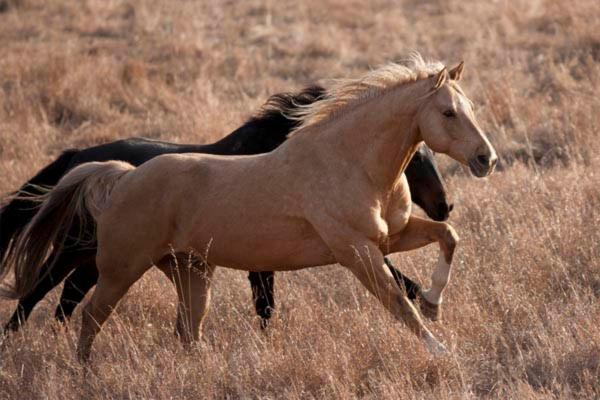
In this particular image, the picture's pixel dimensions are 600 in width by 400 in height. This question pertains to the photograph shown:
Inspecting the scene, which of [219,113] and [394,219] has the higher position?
[394,219]

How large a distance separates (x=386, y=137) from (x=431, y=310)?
888mm

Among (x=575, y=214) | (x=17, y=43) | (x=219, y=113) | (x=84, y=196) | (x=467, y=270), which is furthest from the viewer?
(x=17, y=43)

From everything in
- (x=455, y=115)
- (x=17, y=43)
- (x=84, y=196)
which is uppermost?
(x=455, y=115)

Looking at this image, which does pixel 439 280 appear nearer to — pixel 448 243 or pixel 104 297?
pixel 448 243

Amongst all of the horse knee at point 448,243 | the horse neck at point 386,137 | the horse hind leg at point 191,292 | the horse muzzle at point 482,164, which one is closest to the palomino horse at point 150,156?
the horse hind leg at point 191,292

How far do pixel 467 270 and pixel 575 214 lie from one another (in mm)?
925

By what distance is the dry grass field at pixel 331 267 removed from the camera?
16.3 feet

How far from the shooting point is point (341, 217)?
198 inches

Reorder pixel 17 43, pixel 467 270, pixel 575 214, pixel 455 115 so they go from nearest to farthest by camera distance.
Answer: pixel 455 115 < pixel 467 270 < pixel 575 214 < pixel 17 43

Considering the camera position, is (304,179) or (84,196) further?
(84,196)

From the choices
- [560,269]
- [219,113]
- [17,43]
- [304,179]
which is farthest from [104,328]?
[17,43]

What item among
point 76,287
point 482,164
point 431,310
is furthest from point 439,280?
point 76,287

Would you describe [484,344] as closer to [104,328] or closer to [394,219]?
[394,219]

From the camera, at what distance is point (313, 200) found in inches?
201
